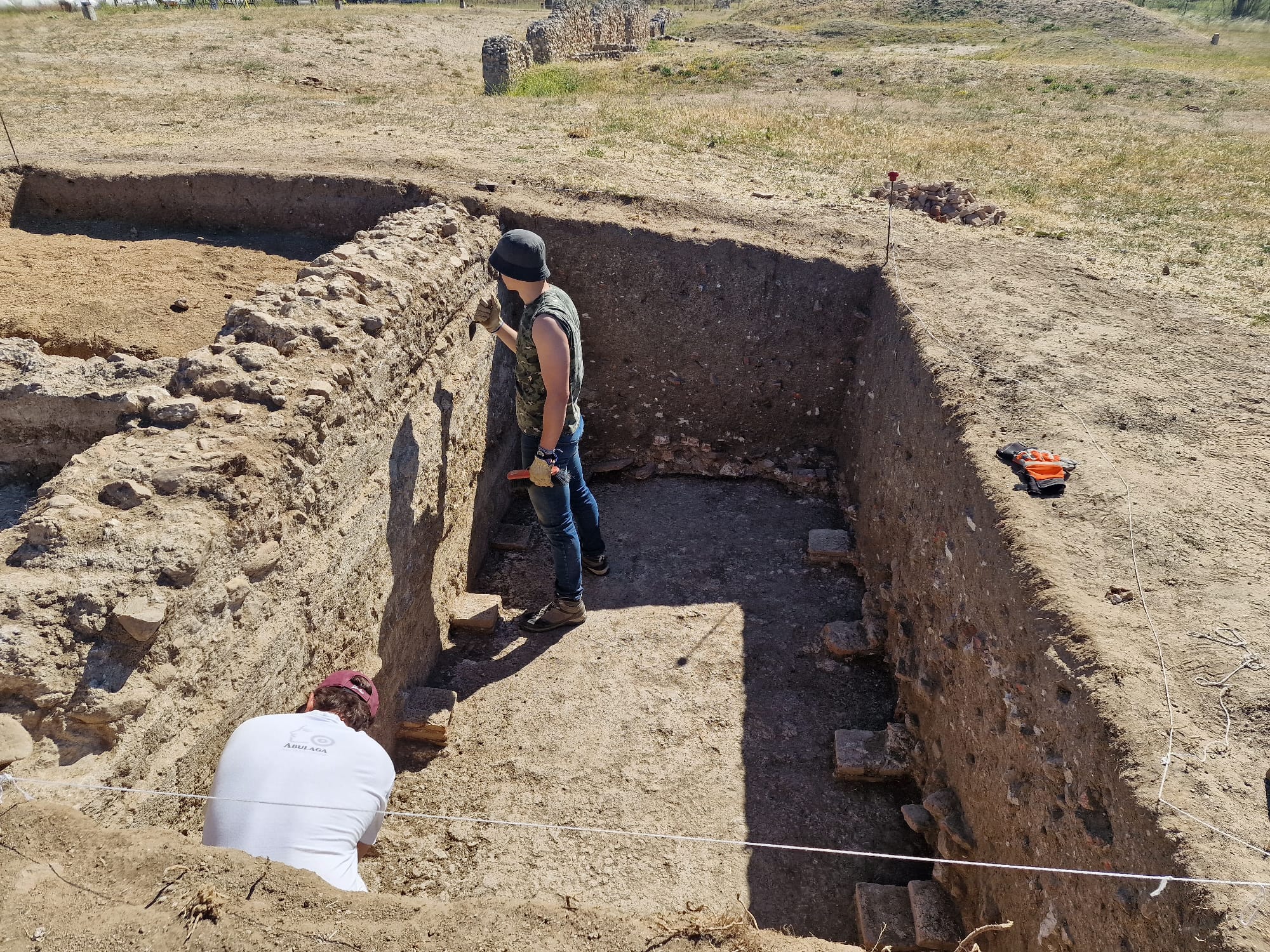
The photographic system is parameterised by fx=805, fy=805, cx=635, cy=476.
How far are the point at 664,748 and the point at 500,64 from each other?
13.6 m

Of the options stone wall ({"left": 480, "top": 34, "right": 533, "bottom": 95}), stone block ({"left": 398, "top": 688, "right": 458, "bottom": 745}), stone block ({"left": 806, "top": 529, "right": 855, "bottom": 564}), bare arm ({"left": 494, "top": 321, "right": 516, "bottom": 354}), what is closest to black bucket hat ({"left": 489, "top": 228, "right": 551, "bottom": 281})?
bare arm ({"left": 494, "top": 321, "right": 516, "bottom": 354})

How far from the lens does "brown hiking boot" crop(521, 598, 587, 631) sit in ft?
17.0

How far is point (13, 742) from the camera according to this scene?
7.63ft

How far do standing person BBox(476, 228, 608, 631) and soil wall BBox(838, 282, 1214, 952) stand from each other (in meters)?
1.99

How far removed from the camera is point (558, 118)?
11148mm

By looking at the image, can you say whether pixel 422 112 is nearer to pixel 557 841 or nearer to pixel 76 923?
pixel 557 841

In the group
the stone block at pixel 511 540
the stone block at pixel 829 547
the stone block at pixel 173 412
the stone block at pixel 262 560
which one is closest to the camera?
the stone block at pixel 262 560

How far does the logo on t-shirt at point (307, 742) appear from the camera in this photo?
262 cm

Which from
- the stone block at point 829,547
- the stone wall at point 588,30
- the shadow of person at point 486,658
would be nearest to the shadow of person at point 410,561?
the shadow of person at point 486,658

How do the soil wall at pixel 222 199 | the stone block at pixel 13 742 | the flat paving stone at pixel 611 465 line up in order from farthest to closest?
1. the flat paving stone at pixel 611 465
2. the soil wall at pixel 222 199
3. the stone block at pixel 13 742

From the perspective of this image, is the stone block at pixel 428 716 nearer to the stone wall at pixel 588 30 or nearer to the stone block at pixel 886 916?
the stone block at pixel 886 916

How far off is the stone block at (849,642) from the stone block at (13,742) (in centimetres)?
403

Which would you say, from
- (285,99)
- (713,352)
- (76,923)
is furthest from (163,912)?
(285,99)

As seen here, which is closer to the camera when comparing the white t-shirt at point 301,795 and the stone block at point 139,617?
the white t-shirt at point 301,795
